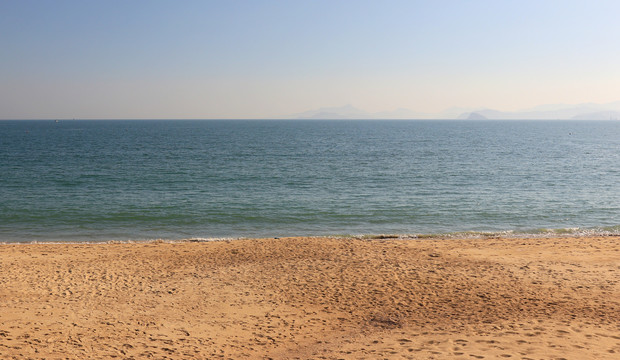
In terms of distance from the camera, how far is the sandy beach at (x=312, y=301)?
1096 centimetres

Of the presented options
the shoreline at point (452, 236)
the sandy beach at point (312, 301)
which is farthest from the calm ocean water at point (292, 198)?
the sandy beach at point (312, 301)

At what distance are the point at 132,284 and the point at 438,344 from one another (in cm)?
1009

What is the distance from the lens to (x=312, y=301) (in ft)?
46.4

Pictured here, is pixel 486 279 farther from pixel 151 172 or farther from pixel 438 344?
pixel 151 172

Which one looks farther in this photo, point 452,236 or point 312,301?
point 452,236

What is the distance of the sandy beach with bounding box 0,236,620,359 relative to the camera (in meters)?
11.0

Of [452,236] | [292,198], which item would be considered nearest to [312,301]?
[452,236]

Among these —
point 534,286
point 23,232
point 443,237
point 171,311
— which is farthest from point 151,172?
point 534,286

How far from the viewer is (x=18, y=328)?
1173cm

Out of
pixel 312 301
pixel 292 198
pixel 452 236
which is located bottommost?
pixel 452 236

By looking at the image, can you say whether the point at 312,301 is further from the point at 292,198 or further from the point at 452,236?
the point at 292,198

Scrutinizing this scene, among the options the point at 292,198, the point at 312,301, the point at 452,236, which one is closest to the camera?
the point at 312,301

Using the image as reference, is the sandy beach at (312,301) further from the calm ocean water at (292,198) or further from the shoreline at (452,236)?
the calm ocean water at (292,198)

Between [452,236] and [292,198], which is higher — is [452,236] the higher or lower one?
the lower one
